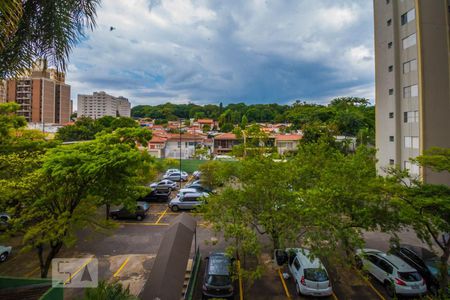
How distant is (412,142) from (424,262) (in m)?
11.5

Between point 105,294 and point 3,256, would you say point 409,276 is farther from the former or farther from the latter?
point 3,256

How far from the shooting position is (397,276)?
9.46 meters

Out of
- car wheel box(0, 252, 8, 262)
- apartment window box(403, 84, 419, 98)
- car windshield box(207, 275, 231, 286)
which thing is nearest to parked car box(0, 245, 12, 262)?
car wheel box(0, 252, 8, 262)

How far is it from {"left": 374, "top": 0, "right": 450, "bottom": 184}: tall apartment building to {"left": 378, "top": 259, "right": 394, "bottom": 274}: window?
35.3 feet

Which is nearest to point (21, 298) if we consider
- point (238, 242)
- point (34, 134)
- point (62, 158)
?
point (62, 158)

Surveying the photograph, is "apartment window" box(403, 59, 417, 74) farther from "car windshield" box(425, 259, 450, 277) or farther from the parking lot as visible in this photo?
"car windshield" box(425, 259, 450, 277)

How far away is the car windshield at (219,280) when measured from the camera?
9.17 m

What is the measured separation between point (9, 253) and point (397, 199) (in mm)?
18253

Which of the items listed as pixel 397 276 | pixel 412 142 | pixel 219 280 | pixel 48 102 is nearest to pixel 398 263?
pixel 397 276

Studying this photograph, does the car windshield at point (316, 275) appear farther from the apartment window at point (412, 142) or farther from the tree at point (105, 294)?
the apartment window at point (412, 142)

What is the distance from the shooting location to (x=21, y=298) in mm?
7375

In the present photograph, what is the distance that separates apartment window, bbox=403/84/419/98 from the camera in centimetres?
1875

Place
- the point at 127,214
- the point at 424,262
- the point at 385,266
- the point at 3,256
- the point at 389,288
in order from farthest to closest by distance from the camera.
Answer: the point at 127,214 < the point at 3,256 < the point at 424,262 < the point at 385,266 < the point at 389,288

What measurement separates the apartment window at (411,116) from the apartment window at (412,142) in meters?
1.29
